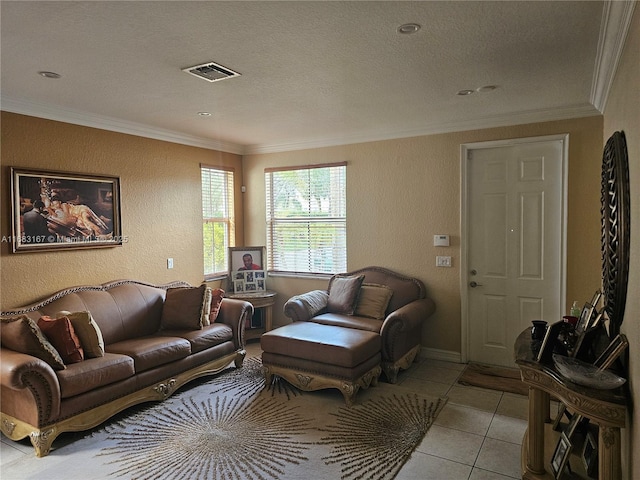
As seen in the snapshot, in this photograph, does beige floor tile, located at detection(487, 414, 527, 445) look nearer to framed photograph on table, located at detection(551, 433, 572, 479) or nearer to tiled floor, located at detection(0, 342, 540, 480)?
tiled floor, located at detection(0, 342, 540, 480)

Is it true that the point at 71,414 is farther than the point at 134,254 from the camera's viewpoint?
No

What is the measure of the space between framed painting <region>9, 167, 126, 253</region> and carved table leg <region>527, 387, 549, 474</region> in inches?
150

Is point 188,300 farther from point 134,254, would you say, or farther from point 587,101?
point 587,101

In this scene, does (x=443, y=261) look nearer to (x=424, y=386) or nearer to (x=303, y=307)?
(x=424, y=386)

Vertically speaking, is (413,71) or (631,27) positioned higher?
(413,71)

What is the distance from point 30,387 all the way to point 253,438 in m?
1.49

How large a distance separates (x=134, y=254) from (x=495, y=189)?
149 inches

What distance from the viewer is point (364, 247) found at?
5.07 metres

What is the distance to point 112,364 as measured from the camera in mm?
3193

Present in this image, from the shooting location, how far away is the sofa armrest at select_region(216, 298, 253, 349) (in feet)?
14.4

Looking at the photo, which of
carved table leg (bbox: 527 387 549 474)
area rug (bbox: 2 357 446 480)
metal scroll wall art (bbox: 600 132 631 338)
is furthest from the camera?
area rug (bbox: 2 357 446 480)

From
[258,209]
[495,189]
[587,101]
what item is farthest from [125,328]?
[587,101]

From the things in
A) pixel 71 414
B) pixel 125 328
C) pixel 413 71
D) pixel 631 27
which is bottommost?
pixel 71 414

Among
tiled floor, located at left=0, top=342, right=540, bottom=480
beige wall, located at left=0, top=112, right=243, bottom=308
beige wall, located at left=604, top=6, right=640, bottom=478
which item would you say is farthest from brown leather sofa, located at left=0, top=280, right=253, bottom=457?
beige wall, located at left=604, top=6, right=640, bottom=478
